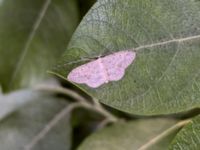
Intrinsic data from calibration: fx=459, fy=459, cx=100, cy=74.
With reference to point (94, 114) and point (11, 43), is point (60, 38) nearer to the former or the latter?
point (11, 43)

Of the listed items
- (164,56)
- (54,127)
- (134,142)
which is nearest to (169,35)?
(164,56)

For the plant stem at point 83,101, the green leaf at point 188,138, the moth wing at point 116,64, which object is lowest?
the plant stem at point 83,101

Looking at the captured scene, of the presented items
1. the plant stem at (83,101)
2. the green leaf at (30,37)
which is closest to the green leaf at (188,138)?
the green leaf at (30,37)

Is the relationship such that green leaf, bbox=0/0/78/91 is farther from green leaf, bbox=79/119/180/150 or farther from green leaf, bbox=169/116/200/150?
green leaf, bbox=169/116/200/150

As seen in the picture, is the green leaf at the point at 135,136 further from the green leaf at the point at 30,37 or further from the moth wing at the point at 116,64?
the moth wing at the point at 116,64

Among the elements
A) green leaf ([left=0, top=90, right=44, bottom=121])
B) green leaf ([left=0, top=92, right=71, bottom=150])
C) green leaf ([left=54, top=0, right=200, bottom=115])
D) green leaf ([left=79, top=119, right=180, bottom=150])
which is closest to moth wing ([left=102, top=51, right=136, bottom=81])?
green leaf ([left=54, top=0, right=200, bottom=115])
